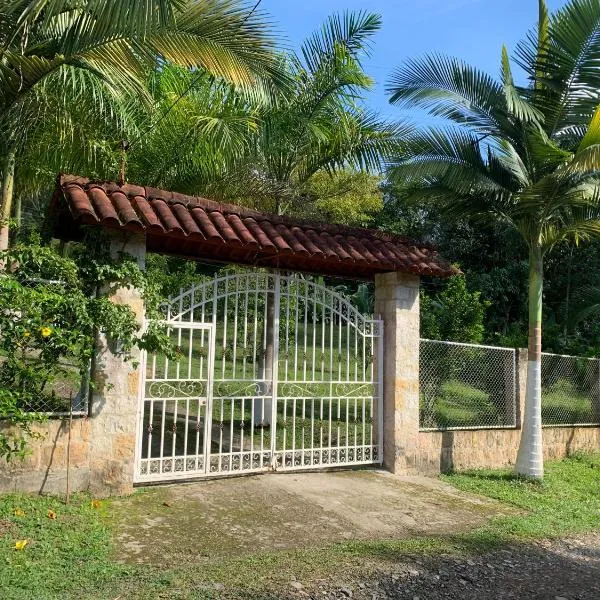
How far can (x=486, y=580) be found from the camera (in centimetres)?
465

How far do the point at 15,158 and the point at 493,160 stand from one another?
628cm

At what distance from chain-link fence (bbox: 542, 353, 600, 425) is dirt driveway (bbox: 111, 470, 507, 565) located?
3644 millimetres

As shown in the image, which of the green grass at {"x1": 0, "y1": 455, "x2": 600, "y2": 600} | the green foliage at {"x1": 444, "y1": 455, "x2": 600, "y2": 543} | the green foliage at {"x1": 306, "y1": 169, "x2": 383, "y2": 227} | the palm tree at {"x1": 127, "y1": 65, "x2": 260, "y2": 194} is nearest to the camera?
the green grass at {"x1": 0, "y1": 455, "x2": 600, "y2": 600}

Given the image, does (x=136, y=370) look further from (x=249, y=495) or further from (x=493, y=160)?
(x=493, y=160)

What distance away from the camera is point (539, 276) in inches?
323

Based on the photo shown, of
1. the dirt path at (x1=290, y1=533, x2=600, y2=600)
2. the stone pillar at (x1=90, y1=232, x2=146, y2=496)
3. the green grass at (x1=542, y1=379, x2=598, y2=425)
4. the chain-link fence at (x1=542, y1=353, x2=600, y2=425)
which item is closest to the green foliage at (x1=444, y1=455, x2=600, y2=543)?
the dirt path at (x1=290, y1=533, x2=600, y2=600)

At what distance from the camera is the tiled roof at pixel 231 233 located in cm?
583

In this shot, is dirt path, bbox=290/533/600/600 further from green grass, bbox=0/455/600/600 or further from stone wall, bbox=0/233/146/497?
stone wall, bbox=0/233/146/497

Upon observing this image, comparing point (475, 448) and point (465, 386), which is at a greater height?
point (465, 386)

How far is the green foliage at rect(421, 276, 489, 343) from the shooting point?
39.4 feet

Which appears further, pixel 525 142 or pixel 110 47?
pixel 525 142

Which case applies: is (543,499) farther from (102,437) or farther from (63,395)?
(63,395)

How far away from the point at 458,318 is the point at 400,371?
472cm

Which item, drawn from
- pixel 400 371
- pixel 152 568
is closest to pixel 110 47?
pixel 152 568
